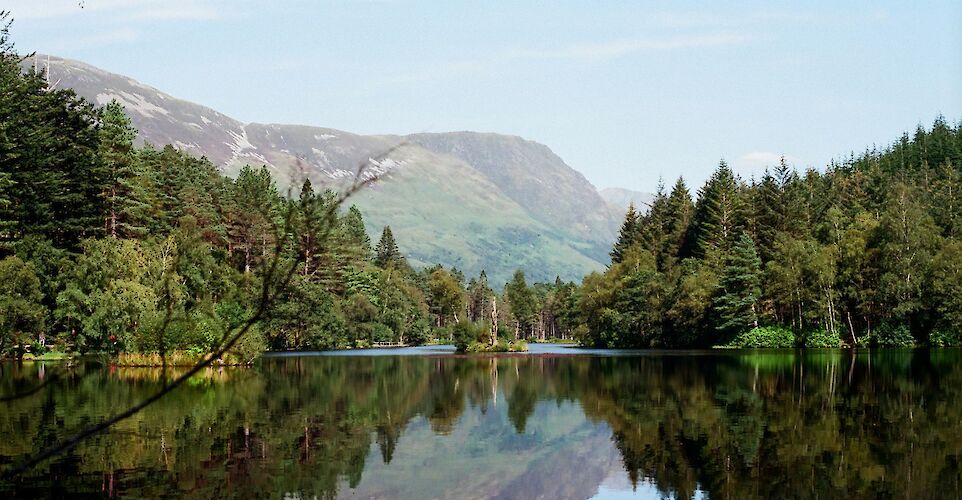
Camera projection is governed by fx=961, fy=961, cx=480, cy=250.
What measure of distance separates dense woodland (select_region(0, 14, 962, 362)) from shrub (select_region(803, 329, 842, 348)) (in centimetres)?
16

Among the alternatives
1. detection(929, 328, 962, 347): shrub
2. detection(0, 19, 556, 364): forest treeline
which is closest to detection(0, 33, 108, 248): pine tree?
detection(0, 19, 556, 364): forest treeline

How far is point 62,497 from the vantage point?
1994 centimetres

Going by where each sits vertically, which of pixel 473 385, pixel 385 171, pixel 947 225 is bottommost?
pixel 473 385

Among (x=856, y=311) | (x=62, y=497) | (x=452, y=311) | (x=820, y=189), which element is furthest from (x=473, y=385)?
(x=452, y=311)

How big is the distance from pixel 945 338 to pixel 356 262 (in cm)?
8516

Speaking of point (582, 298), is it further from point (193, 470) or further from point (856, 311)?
point (193, 470)

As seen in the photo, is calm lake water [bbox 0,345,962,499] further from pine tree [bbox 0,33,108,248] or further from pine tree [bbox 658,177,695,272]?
pine tree [bbox 658,177,695,272]

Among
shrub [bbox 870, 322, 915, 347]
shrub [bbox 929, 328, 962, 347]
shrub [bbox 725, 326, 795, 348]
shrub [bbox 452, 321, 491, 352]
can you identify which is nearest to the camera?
shrub [bbox 929, 328, 962, 347]

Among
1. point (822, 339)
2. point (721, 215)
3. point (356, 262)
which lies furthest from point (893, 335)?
point (356, 262)

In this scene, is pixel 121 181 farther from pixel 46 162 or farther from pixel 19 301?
pixel 19 301

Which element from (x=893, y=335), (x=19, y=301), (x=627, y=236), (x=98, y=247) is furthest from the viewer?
(x=627, y=236)

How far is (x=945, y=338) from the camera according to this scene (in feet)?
299

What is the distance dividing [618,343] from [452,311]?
69.9 meters

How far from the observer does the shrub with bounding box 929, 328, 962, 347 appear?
91062mm
